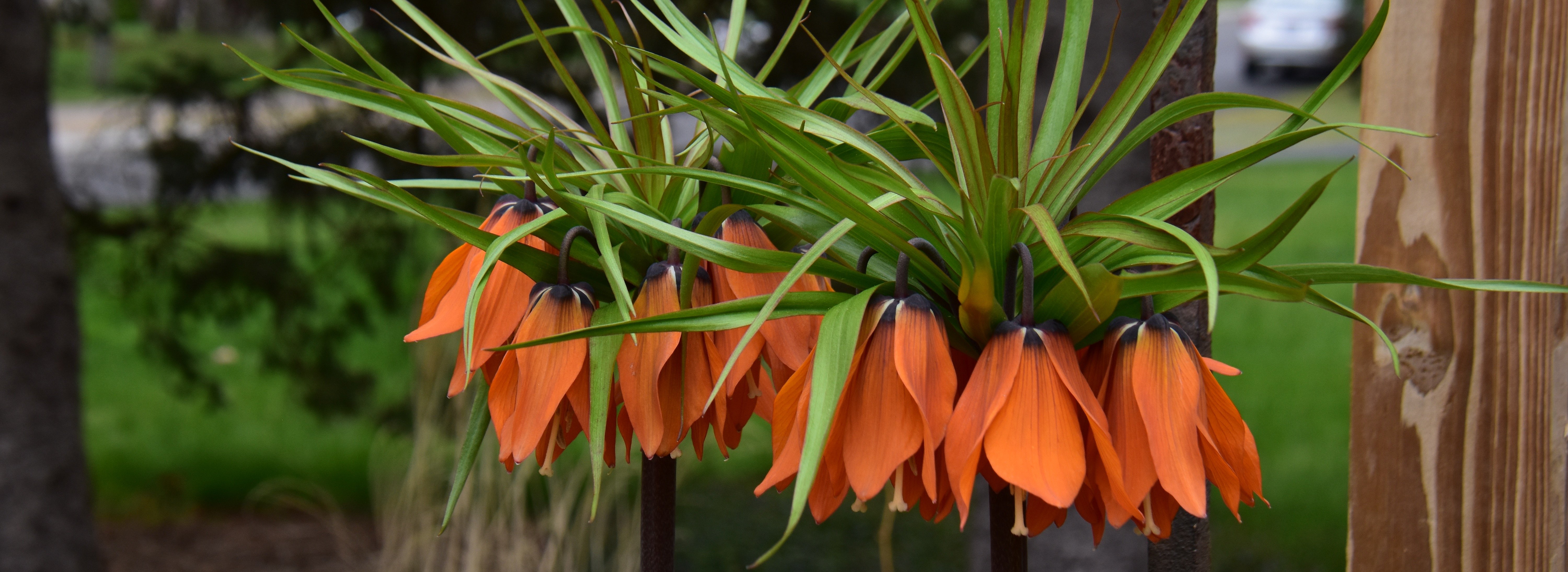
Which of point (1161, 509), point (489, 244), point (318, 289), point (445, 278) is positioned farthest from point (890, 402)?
point (318, 289)

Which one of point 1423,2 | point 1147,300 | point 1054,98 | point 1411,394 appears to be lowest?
point 1411,394

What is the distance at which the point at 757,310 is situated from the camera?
71cm

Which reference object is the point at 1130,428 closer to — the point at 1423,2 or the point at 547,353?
the point at 547,353

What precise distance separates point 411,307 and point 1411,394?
11.1ft

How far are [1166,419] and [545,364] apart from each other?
17.6 inches

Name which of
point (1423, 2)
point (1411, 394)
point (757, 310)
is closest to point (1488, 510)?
point (1411, 394)

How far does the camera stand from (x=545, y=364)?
84cm

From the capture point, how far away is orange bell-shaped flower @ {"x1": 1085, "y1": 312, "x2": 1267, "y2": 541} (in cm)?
69

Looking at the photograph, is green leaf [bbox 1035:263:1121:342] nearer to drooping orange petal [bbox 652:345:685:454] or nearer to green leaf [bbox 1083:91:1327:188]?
green leaf [bbox 1083:91:1327:188]

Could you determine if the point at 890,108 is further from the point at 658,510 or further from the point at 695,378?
the point at 658,510

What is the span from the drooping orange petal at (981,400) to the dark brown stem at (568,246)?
316 millimetres

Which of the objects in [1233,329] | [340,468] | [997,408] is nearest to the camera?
[997,408]

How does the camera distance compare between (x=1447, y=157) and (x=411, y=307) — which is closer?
(x=1447, y=157)

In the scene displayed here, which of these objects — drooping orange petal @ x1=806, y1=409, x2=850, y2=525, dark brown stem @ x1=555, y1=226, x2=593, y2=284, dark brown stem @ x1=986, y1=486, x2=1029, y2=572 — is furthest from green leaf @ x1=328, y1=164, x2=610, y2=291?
dark brown stem @ x1=986, y1=486, x2=1029, y2=572
